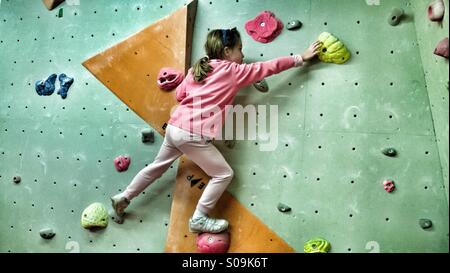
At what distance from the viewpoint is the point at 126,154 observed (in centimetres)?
274

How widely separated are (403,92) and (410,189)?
453 millimetres

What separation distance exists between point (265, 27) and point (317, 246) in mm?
1110

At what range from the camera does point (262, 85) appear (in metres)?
2.56

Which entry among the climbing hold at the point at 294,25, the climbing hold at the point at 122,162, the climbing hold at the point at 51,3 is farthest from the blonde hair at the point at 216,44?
the climbing hold at the point at 51,3

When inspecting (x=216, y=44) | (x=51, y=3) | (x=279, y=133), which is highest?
(x=51, y=3)

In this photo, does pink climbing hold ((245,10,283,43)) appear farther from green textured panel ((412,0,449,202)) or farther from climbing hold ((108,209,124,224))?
climbing hold ((108,209,124,224))

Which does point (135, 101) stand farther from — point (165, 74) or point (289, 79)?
point (289, 79)

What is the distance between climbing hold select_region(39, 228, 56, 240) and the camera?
9.00 ft

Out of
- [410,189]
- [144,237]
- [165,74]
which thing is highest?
[165,74]

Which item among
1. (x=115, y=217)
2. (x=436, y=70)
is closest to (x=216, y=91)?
(x=115, y=217)

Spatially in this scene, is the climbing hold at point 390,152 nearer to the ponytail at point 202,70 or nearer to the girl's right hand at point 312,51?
the girl's right hand at point 312,51

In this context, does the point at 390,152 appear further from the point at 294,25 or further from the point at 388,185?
the point at 294,25

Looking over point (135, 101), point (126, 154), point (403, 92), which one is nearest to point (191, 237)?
point (126, 154)

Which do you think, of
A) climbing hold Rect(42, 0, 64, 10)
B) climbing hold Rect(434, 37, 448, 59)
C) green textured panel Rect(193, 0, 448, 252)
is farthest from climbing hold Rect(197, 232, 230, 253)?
climbing hold Rect(42, 0, 64, 10)
